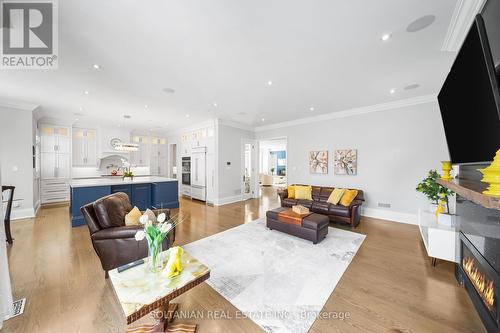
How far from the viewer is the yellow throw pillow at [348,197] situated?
4334mm

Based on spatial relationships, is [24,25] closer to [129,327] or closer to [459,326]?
[129,327]

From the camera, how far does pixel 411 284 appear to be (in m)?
2.22

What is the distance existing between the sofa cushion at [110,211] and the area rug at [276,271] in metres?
1.18

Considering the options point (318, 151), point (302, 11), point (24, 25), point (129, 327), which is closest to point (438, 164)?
point (318, 151)

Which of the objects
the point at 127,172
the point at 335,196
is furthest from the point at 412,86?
the point at 127,172

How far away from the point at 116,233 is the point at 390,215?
5.89 m

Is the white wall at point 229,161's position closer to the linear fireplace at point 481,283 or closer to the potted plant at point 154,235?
the potted plant at point 154,235

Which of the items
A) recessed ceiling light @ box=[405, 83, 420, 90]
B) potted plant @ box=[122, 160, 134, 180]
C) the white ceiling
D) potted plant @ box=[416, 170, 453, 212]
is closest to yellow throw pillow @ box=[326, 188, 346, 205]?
potted plant @ box=[416, 170, 453, 212]

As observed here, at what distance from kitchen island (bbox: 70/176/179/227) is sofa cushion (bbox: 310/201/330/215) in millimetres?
3897

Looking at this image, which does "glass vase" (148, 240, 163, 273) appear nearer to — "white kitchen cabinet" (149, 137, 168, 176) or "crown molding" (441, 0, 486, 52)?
"crown molding" (441, 0, 486, 52)

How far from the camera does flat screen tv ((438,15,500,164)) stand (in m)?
1.32

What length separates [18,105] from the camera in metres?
4.74

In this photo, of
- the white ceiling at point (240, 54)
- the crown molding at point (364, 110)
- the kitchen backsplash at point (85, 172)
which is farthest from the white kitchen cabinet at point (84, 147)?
the crown molding at point (364, 110)

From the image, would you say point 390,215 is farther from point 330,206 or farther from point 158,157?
point 158,157
